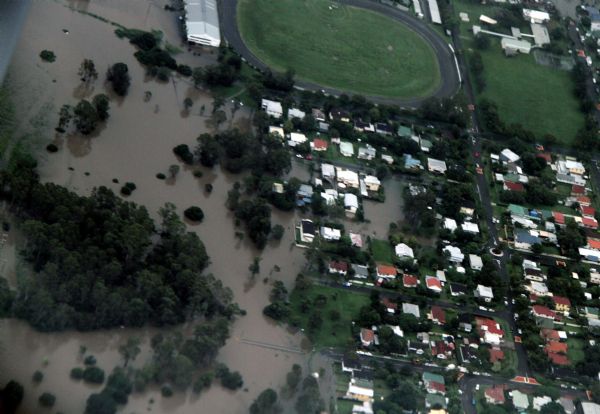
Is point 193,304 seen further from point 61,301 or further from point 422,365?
point 422,365

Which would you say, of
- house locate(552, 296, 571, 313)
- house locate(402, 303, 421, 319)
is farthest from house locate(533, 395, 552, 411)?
house locate(402, 303, 421, 319)

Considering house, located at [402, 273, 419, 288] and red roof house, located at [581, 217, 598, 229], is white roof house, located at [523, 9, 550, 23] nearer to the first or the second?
red roof house, located at [581, 217, 598, 229]

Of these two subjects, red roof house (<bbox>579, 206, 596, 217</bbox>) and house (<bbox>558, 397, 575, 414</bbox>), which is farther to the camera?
red roof house (<bbox>579, 206, 596, 217</bbox>)

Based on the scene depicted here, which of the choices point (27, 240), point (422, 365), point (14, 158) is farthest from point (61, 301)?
point (422, 365)

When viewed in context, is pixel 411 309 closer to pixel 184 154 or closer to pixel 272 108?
pixel 184 154

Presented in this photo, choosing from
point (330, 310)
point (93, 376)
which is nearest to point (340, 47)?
point (330, 310)

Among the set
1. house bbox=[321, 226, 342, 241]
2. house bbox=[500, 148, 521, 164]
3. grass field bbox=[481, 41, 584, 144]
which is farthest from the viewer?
grass field bbox=[481, 41, 584, 144]
